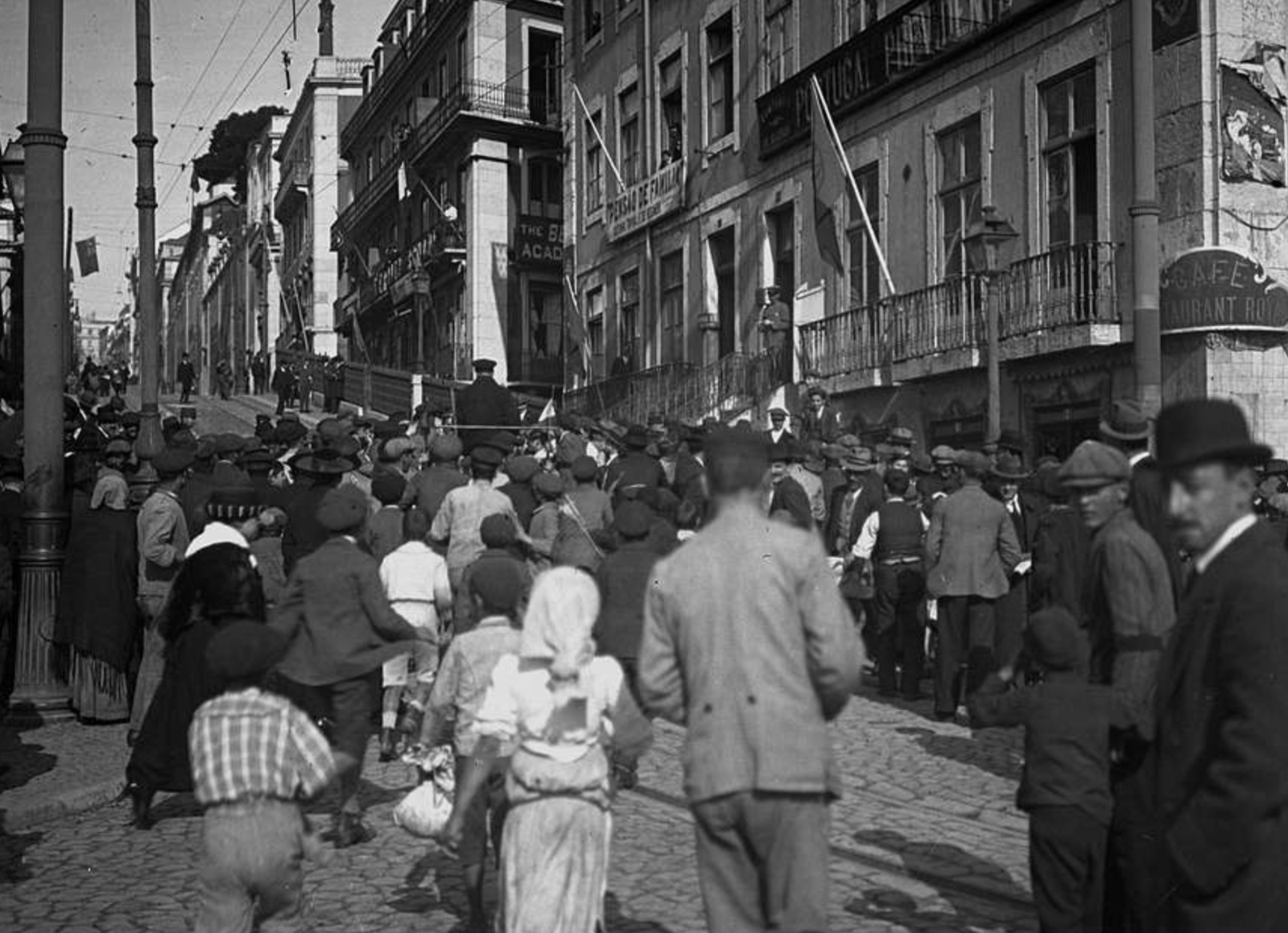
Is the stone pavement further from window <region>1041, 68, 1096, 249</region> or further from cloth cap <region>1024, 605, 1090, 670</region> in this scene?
window <region>1041, 68, 1096, 249</region>

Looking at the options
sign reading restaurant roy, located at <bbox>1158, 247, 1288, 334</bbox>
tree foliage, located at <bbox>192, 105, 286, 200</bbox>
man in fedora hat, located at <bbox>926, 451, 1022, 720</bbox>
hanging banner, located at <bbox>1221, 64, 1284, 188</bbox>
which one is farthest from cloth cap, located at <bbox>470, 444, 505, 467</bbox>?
tree foliage, located at <bbox>192, 105, 286, 200</bbox>

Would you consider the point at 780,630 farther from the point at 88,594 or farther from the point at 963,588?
the point at 88,594

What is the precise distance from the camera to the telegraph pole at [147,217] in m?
18.9

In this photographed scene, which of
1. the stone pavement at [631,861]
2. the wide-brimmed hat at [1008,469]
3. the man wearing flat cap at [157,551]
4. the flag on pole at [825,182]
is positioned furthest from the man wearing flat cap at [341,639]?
the flag on pole at [825,182]

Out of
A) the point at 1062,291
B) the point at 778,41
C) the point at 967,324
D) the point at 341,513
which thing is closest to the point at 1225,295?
the point at 1062,291

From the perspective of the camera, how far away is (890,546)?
11461mm

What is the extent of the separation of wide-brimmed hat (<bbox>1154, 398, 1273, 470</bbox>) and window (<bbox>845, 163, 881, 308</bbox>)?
17.4 meters

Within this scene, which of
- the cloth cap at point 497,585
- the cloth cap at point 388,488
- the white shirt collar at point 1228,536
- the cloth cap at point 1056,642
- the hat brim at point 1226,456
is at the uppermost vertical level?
the hat brim at point 1226,456

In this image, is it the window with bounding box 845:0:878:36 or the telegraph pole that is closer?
the telegraph pole

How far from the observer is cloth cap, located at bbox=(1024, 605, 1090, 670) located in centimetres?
534

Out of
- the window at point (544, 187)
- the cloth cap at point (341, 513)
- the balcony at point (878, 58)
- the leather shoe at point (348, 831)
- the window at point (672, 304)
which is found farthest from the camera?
the window at point (544, 187)

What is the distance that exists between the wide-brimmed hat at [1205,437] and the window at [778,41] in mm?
20791

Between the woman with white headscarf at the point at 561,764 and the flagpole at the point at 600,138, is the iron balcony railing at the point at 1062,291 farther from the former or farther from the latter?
the flagpole at the point at 600,138

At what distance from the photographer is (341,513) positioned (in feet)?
24.3
